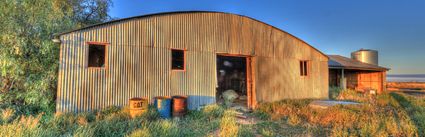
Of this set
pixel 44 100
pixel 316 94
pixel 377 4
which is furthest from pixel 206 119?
pixel 377 4

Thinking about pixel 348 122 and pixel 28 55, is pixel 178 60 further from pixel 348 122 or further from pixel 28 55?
pixel 348 122

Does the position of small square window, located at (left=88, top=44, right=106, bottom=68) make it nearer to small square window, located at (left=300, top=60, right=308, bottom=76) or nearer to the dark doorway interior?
the dark doorway interior

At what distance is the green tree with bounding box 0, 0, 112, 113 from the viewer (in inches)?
241

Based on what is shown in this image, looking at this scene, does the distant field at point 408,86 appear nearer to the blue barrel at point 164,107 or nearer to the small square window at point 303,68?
the small square window at point 303,68

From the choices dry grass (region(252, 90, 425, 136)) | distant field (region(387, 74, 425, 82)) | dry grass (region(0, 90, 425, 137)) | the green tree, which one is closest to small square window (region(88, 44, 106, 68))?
the green tree

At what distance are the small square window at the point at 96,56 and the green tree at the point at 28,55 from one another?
1000 mm

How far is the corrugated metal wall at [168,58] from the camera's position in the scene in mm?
6199

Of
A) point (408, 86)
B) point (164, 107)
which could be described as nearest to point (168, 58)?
point (164, 107)

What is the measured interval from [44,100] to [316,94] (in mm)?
12024

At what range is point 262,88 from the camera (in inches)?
380

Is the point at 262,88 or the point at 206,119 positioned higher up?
the point at 262,88

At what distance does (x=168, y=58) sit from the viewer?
7566 millimetres

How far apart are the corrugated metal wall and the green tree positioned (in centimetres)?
94

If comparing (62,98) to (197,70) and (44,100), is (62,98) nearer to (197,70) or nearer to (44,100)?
(44,100)
